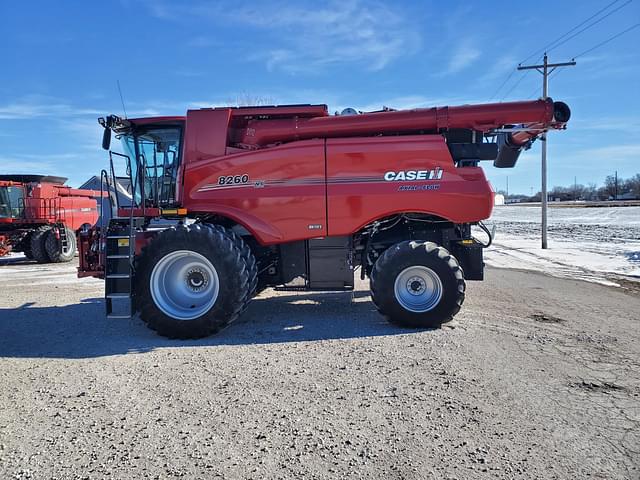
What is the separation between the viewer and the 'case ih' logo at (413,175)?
622cm

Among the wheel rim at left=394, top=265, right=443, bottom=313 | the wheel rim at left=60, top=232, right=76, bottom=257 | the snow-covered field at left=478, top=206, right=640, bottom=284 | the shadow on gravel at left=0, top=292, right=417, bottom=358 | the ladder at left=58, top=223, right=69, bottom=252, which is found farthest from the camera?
the wheel rim at left=60, top=232, right=76, bottom=257

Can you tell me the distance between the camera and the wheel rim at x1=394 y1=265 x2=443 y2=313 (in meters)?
6.09

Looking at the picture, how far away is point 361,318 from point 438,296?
1.21 meters

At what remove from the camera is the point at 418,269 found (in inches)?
241

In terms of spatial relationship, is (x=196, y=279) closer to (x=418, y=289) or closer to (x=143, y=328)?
(x=143, y=328)

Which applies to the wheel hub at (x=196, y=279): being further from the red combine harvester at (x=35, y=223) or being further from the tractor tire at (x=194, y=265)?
the red combine harvester at (x=35, y=223)

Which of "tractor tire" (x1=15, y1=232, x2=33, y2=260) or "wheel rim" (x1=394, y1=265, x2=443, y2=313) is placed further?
"tractor tire" (x1=15, y1=232, x2=33, y2=260)

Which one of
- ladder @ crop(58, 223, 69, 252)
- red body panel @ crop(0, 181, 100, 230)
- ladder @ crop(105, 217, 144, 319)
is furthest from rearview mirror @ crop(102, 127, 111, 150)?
red body panel @ crop(0, 181, 100, 230)

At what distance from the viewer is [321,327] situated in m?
6.23

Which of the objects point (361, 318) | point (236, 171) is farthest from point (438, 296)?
point (236, 171)

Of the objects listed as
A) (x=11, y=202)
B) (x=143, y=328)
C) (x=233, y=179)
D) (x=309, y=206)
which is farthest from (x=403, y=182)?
(x=11, y=202)

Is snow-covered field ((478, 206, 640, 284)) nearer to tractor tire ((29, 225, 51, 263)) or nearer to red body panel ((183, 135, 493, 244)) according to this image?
red body panel ((183, 135, 493, 244))

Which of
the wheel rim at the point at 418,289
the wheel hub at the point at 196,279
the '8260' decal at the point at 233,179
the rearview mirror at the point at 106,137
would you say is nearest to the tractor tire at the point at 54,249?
the rearview mirror at the point at 106,137

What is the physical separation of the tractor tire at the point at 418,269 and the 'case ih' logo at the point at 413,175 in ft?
2.89
